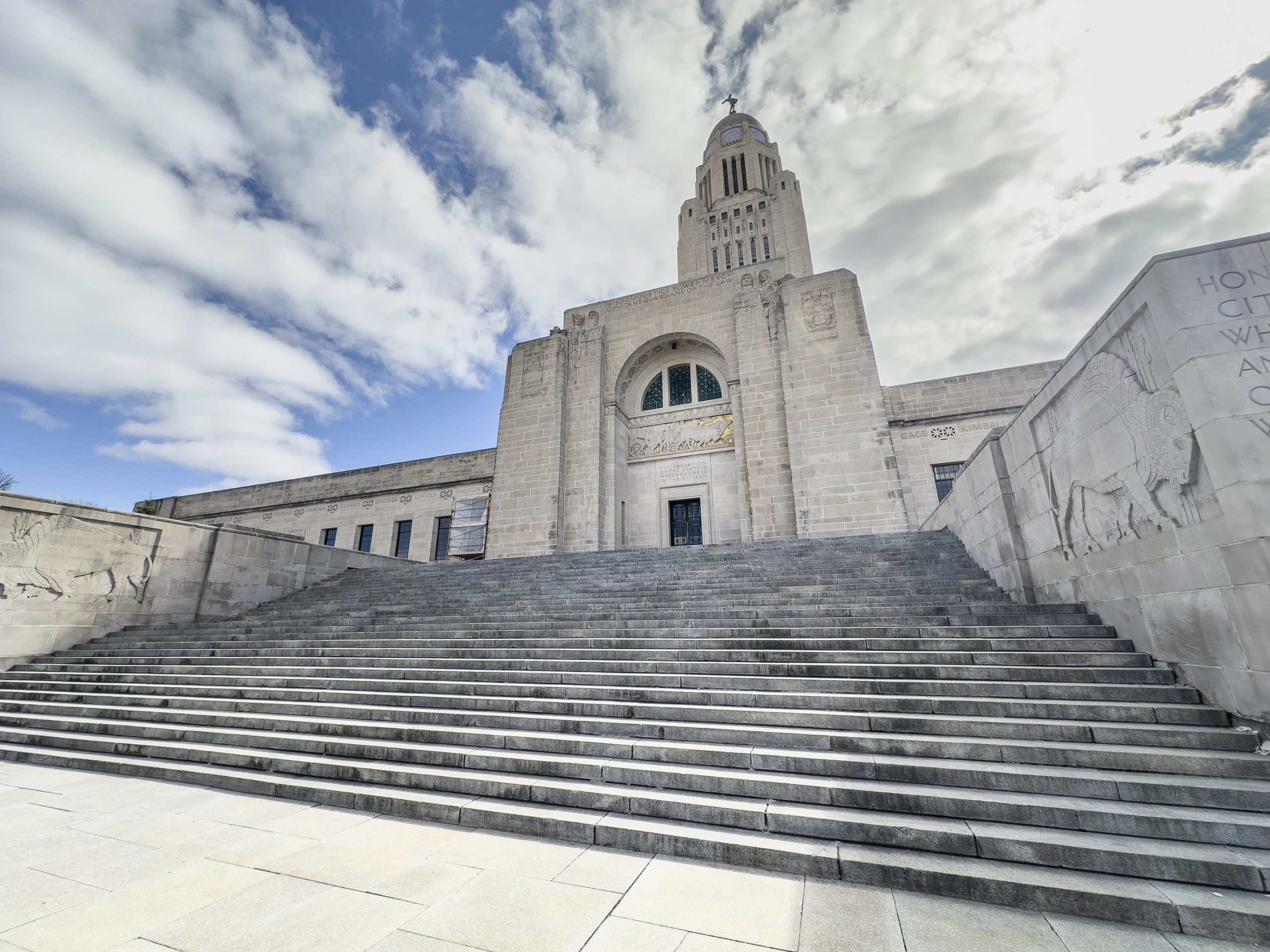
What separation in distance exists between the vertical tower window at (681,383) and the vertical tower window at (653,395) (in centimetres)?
42

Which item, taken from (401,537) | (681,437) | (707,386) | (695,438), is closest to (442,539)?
(401,537)

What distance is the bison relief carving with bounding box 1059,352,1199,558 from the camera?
400 cm

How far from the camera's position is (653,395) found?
19.6 metres

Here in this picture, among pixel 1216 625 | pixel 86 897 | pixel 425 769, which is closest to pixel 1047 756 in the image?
pixel 1216 625

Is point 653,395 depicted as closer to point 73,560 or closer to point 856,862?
point 73,560

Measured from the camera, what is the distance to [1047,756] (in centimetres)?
355

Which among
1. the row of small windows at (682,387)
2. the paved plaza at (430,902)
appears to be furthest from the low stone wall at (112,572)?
the row of small windows at (682,387)

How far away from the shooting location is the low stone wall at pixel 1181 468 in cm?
357

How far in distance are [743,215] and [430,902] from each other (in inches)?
1303

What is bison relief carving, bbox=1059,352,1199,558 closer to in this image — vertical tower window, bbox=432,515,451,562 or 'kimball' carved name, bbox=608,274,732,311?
'kimball' carved name, bbox=608,274,732,311

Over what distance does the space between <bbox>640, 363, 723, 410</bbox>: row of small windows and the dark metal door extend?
3.74 meters

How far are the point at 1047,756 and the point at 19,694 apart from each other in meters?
12.2

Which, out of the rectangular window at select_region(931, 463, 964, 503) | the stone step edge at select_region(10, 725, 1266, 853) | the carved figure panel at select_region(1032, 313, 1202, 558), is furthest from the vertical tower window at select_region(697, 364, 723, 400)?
the stone step edge at select_region(10, 725, 1266, 853)

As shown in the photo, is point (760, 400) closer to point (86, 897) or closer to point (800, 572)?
point (800, 572)
